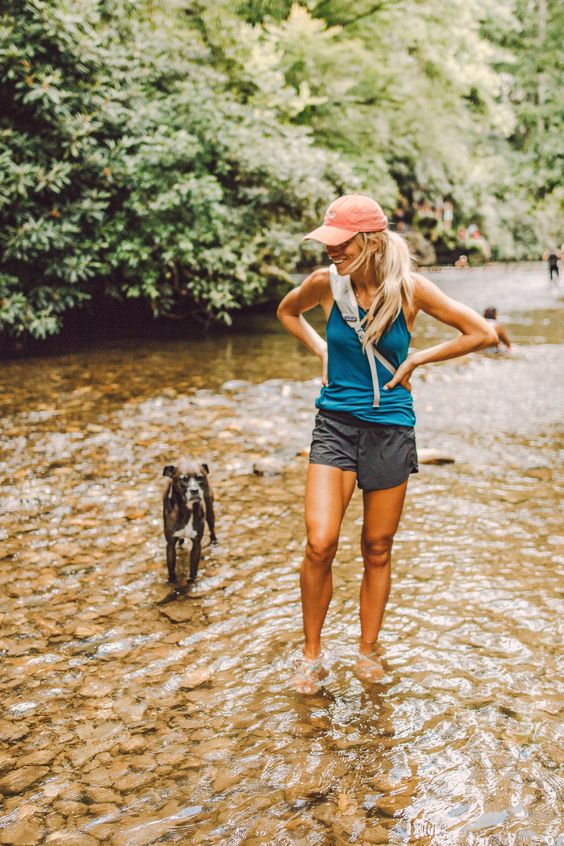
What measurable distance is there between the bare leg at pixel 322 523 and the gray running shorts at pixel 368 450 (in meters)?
0.06

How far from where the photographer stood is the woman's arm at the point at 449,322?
10.5 feet

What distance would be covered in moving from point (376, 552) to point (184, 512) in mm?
1603

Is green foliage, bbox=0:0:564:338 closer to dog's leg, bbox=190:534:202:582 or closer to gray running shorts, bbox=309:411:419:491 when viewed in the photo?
dog's leg, bbox=190:534:202:582

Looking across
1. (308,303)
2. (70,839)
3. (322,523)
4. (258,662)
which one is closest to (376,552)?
(322,523)

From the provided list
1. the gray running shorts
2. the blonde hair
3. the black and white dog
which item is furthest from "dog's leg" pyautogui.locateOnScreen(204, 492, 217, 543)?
the blonde hair

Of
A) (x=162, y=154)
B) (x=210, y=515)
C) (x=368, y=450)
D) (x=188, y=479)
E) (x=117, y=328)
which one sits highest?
(x=162, y=154)

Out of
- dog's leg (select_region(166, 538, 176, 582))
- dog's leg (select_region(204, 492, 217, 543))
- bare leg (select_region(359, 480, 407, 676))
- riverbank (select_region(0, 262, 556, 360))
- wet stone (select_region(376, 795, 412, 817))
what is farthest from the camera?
riverbank (select_region(0, 262, 556, 360))

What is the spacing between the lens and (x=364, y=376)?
3266 mm

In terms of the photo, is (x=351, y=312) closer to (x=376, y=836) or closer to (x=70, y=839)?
(x=376, y=836)

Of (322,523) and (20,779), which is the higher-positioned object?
(322,523)

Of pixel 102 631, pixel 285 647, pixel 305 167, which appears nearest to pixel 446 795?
pixel 285 647

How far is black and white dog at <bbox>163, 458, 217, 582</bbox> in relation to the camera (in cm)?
459

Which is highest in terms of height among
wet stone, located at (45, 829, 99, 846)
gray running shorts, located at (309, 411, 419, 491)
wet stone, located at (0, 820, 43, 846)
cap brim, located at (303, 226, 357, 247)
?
cap brim, located at (303, 226, 357, 247)

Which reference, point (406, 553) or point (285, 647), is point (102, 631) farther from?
point (406, 553)
